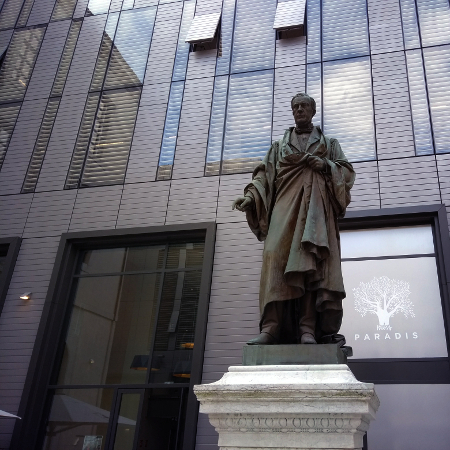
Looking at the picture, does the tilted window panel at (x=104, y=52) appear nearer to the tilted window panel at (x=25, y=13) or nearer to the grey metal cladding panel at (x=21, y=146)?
the grey metal cladding panel at (x=21, y=146)

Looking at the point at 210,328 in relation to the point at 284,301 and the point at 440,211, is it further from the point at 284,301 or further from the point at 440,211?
the point at 284,301

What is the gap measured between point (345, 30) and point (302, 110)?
32.8 ft

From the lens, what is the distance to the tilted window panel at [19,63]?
16.5m

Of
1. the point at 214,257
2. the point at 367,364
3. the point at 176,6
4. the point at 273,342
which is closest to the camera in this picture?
the point at 273,342

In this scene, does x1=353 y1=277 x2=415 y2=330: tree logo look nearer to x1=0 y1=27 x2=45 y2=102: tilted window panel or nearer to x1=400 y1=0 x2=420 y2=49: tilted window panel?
x1=400 y1=0 x2=420 y2=49: tilted window panel

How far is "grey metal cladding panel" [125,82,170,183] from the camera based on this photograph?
13.8 metres

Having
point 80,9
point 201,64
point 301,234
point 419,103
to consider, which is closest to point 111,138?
point 201,64

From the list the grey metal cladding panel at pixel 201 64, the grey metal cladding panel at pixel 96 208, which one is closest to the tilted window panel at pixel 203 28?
the grey metal cladding panel at pixel 201 64

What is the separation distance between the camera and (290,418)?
3686mm

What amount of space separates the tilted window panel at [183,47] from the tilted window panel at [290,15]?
2710 millimetres

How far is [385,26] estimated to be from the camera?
1371cm

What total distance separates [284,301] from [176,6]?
45.5ft

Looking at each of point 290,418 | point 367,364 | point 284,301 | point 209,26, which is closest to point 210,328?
point 367,364

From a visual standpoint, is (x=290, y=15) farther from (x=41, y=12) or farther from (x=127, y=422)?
(x=127, y=422)
